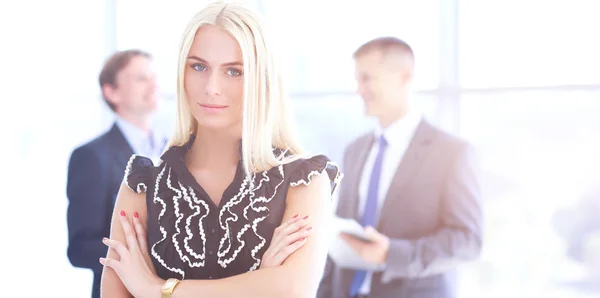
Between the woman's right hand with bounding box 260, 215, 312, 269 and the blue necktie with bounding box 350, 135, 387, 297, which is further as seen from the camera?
the blue necktie with bounding box 350, 135, 387, 297

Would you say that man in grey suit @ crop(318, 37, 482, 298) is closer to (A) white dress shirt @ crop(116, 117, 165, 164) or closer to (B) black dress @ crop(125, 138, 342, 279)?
(A) white dress shirt @ crop(116, 117, 165, 164)

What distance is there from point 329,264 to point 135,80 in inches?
54.0

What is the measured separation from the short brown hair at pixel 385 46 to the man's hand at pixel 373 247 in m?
0.90

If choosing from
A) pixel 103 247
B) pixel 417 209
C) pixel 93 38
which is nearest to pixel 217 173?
pixel 103 247

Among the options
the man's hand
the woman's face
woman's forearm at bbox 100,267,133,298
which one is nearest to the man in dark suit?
the man's hand

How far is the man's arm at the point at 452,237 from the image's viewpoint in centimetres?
355

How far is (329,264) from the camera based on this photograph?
12.6ft

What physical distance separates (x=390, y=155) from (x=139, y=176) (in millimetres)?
2114

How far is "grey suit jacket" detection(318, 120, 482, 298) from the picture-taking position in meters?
3.56

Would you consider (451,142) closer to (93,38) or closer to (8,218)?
(93,38)

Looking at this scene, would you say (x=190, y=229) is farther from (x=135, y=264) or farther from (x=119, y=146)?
(x=119, y=146)

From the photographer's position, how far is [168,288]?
159cm

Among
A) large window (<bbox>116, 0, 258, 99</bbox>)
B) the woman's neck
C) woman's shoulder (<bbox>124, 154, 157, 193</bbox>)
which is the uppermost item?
large window (<bbox>116, 0, 258, 99</bbox>)

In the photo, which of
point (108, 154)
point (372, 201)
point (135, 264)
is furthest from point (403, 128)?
point (135, 264)
